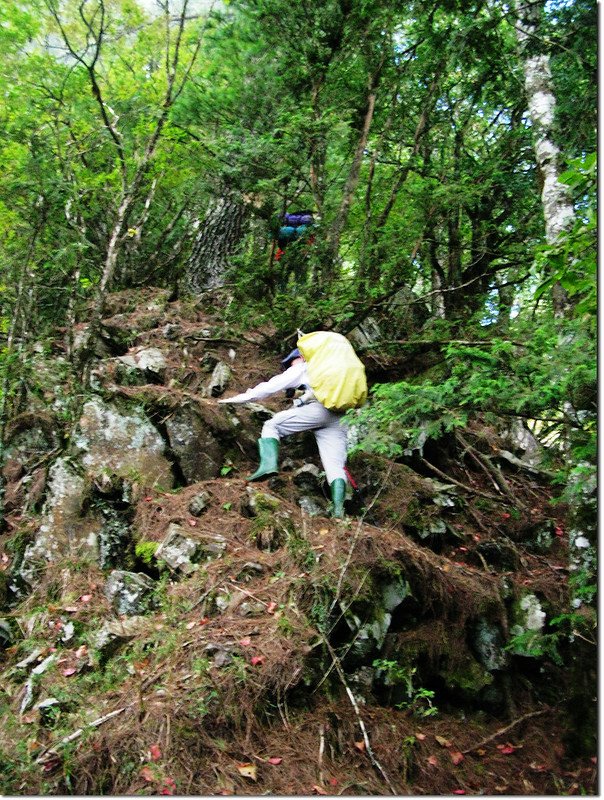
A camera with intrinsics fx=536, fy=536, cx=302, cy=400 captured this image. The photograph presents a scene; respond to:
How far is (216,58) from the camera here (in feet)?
24.2

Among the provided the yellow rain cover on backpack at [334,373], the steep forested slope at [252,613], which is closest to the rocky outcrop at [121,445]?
the steep forested slope at [252,613]

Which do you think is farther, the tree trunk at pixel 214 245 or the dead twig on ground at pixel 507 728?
the tree trunk at pixel 214 245

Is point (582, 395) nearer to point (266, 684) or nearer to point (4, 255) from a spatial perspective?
point (266, 684)

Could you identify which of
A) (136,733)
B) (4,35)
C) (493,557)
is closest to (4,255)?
(4,35)

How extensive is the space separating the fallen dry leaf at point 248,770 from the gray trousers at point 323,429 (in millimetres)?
2872

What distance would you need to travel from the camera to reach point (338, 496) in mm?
5770

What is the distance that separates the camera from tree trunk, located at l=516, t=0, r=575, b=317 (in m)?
5.04

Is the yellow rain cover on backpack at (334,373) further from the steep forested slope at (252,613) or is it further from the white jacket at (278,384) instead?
the steep forested slope at (252,613)

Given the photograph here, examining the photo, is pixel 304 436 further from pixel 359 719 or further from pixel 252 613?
pixel 359 719

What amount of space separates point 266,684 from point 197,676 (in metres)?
0.51

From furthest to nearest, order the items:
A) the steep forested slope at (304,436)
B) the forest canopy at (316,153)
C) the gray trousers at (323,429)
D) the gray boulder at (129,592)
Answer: the forest canopy at (316,153)
the gray trousers at (323,429)
the gray boulder at (129,592)
the steep forested slope at (304,436)

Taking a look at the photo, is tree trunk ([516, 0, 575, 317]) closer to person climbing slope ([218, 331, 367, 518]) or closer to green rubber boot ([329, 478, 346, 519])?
person climbing slope ([218, 331, 367, 518])

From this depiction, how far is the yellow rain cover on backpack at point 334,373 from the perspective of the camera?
575cm

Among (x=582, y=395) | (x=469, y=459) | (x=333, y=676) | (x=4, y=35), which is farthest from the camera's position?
(x=4, y=35)
